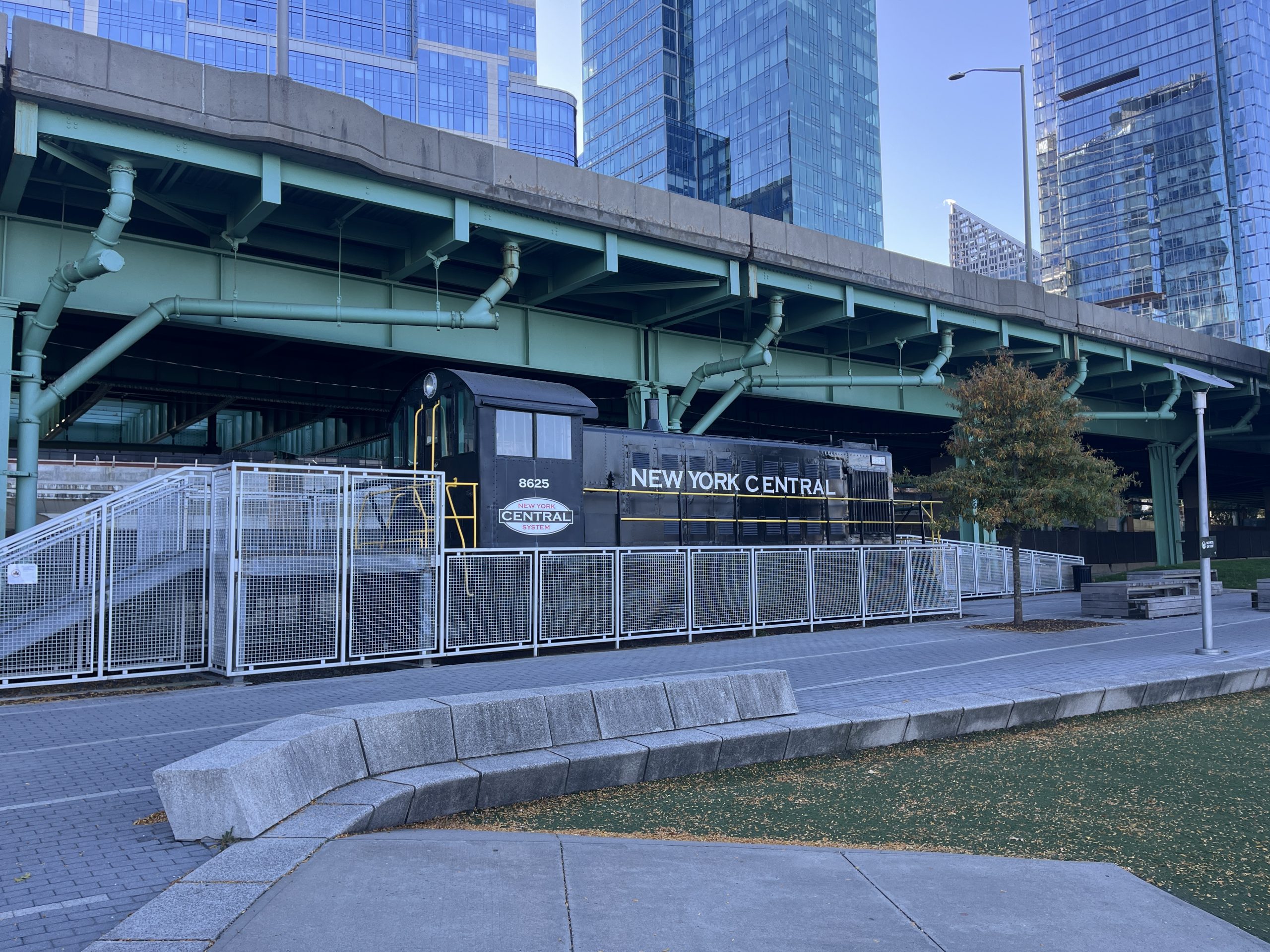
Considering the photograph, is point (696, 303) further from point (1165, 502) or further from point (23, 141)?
point (1165, 502)

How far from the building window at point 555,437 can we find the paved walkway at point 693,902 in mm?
10980

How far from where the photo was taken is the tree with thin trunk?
18562mm

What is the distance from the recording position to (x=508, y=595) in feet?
45.9

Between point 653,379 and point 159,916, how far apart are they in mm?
19967

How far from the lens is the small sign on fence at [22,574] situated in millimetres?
10930

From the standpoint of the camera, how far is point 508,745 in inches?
263

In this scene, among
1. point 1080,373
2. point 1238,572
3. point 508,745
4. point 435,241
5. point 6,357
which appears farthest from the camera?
point 1238,572

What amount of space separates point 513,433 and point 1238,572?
30.4 m

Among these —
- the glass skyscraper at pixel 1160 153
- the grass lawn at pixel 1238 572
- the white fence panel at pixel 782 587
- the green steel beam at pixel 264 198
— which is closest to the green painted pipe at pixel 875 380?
the white fence panel at pixel 782 587

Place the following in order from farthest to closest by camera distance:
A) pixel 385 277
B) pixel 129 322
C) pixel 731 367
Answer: pixel 731 367 < pixel 385 277 < pixel 129 322

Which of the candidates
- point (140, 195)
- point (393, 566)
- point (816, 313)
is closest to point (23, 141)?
point (140, 195)

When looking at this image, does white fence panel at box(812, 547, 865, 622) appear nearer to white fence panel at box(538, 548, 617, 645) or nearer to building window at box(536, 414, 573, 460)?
white fence panel at box(538, 548, 617, 645)

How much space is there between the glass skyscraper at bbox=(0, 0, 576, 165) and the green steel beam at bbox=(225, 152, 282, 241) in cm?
8268

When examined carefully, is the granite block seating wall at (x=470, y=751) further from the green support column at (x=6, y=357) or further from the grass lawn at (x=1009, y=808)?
the green support column at (x=6, y=357)
